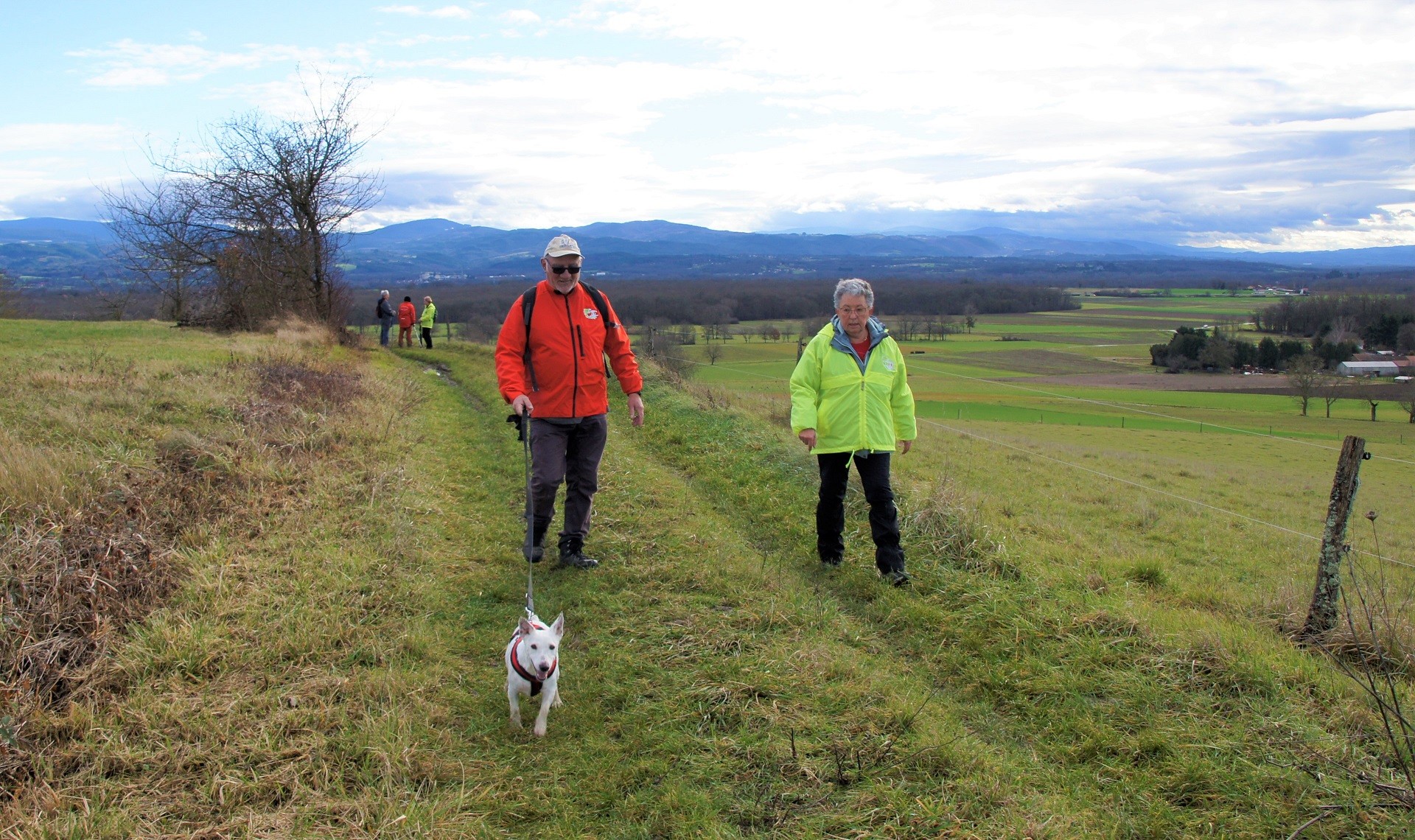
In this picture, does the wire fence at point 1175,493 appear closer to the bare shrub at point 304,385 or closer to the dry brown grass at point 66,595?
the dry brown grass at point 66,595

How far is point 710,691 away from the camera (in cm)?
440

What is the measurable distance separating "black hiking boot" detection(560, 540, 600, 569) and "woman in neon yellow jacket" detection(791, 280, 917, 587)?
6.31 ft

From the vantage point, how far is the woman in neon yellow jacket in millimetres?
6152

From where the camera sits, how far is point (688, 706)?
4.32 meters

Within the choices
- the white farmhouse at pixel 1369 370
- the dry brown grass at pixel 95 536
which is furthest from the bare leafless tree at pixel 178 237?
the white farmhouse at pixel 1369 370

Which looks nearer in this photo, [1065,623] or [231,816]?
[231,816]

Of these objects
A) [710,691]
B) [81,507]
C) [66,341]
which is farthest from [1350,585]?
[66,341]

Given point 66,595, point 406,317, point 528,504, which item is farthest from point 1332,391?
point 66,595

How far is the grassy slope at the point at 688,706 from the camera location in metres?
3.47

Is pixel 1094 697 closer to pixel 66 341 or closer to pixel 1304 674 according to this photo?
pixel 1304 674

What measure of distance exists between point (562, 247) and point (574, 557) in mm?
2387

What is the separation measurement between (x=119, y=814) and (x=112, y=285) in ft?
131

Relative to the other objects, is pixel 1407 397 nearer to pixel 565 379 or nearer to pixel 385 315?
pixel 385 315

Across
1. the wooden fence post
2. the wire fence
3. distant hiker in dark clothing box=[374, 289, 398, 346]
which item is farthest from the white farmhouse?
the wooden fence post
